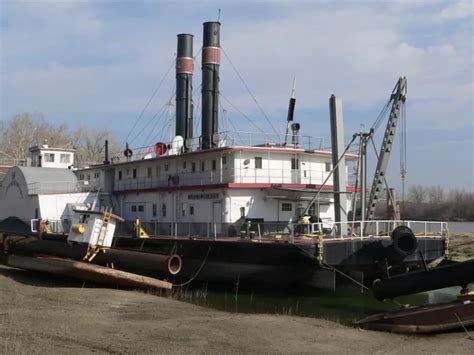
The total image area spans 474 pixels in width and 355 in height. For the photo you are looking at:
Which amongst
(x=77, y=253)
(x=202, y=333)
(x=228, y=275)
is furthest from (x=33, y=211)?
(x=202, y=333)

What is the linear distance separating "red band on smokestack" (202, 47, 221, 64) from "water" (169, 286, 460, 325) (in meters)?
13.6

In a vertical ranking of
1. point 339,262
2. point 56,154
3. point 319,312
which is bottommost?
point 319,312

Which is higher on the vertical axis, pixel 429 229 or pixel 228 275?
pixel 429 229

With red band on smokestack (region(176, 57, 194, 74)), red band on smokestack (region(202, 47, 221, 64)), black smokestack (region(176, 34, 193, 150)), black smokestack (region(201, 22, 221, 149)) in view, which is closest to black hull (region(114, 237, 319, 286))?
black smokestack (region(201, 22, 221, 149))

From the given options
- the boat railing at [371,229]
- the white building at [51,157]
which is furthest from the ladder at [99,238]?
the white building at [51,157]

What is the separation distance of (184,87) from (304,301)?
17.0 m

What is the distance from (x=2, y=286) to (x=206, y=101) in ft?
46.5

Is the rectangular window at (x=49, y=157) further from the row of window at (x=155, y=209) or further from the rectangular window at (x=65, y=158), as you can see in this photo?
the row of window at (x=155, y=209)

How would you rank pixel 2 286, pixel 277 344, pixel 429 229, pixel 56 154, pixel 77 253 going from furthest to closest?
pixel 56 154 → pixel 77 253 → pixel 429 229 → pixel 2 286 → pixel 277 344

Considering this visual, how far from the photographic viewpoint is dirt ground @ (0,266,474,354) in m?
10.7

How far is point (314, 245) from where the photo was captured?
18312mm

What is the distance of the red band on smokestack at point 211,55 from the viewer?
30547mm

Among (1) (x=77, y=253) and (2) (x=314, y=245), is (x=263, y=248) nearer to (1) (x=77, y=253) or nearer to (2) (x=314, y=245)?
(2) (x=314, y=245)

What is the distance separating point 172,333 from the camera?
1205 centimetres
